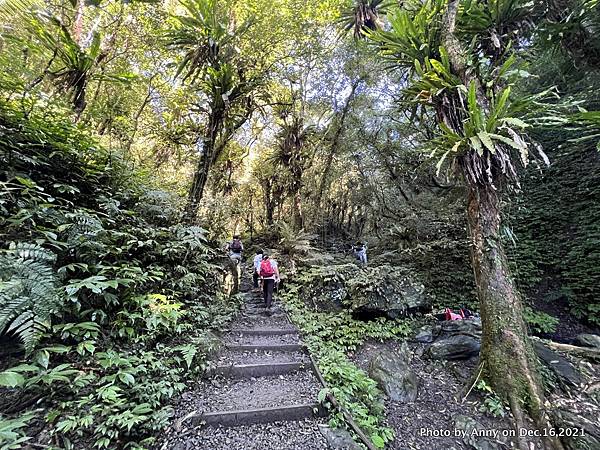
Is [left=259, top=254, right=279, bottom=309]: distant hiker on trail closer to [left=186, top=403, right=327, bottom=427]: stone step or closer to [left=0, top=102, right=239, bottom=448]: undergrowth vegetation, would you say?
[left=0, top=102, right=239, bottom=448]: undergrowth vegetation

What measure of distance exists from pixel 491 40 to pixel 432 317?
5.02 metres

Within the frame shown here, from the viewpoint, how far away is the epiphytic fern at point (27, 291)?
1738 millimetres

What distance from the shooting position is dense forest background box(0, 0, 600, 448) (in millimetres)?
2084

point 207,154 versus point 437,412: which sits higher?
point 207,154

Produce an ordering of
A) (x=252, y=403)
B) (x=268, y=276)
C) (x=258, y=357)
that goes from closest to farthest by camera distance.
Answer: (x=252, y=403)
(x=258, y=357)
(x=268, y=276)

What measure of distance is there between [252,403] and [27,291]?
2.16 meters

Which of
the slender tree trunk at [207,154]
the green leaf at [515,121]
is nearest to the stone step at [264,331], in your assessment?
the slender tree trunk at [207,154]

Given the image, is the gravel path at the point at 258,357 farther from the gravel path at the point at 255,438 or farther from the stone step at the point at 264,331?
the gravel path at the point at 255,438

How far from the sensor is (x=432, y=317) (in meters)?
5.23

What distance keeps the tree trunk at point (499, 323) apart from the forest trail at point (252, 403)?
2.24 m

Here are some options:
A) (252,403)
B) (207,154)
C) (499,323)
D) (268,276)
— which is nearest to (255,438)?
(252,403)

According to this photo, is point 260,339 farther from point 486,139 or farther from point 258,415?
point 486,139

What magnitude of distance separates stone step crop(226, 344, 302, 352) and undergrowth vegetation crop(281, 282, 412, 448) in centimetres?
26

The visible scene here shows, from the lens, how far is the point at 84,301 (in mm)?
2480
